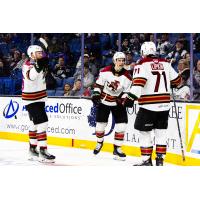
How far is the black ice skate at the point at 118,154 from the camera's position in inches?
217

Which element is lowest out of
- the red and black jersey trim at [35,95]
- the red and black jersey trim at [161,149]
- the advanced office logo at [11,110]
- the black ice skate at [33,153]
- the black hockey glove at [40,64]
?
the black ice skate at [33,153]

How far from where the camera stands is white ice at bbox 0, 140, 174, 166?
5.34m

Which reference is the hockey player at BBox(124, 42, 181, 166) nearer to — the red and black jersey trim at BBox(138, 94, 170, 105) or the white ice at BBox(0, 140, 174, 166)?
the red and black jersey trim at BBox(138, 94, 170, 105)

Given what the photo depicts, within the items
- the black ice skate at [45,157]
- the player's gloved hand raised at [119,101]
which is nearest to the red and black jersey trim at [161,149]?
the player's gloved hand raised at [119,101]

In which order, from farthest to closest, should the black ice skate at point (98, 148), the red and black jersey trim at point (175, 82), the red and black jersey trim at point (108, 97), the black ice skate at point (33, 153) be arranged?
the black ice skate at point (98, 148) < the red and black jersey trim at point (108, 97) < the black ice skate at point (33, 153) < the red and black jersey trim at point (175, 82)

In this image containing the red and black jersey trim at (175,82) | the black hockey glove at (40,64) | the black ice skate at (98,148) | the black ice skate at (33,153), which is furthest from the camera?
the black ice skate at (98,148)

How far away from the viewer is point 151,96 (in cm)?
502

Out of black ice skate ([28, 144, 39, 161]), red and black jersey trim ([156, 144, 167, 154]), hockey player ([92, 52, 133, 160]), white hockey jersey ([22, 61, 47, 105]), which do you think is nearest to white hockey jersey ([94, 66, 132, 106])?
hockey player ([92, 52, 133, 160])

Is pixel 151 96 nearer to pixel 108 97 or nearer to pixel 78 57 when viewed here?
pixel 108 97

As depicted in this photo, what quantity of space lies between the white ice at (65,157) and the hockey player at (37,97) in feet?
0.36

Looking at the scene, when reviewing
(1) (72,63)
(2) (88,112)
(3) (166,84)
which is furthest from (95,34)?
(3) (166,84)

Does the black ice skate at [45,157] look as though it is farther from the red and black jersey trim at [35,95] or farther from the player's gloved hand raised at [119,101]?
the player's gloved hand raised at [119,101]

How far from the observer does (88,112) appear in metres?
6.27

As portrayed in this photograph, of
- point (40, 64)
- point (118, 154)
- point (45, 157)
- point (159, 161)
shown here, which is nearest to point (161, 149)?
point (159, 161)
